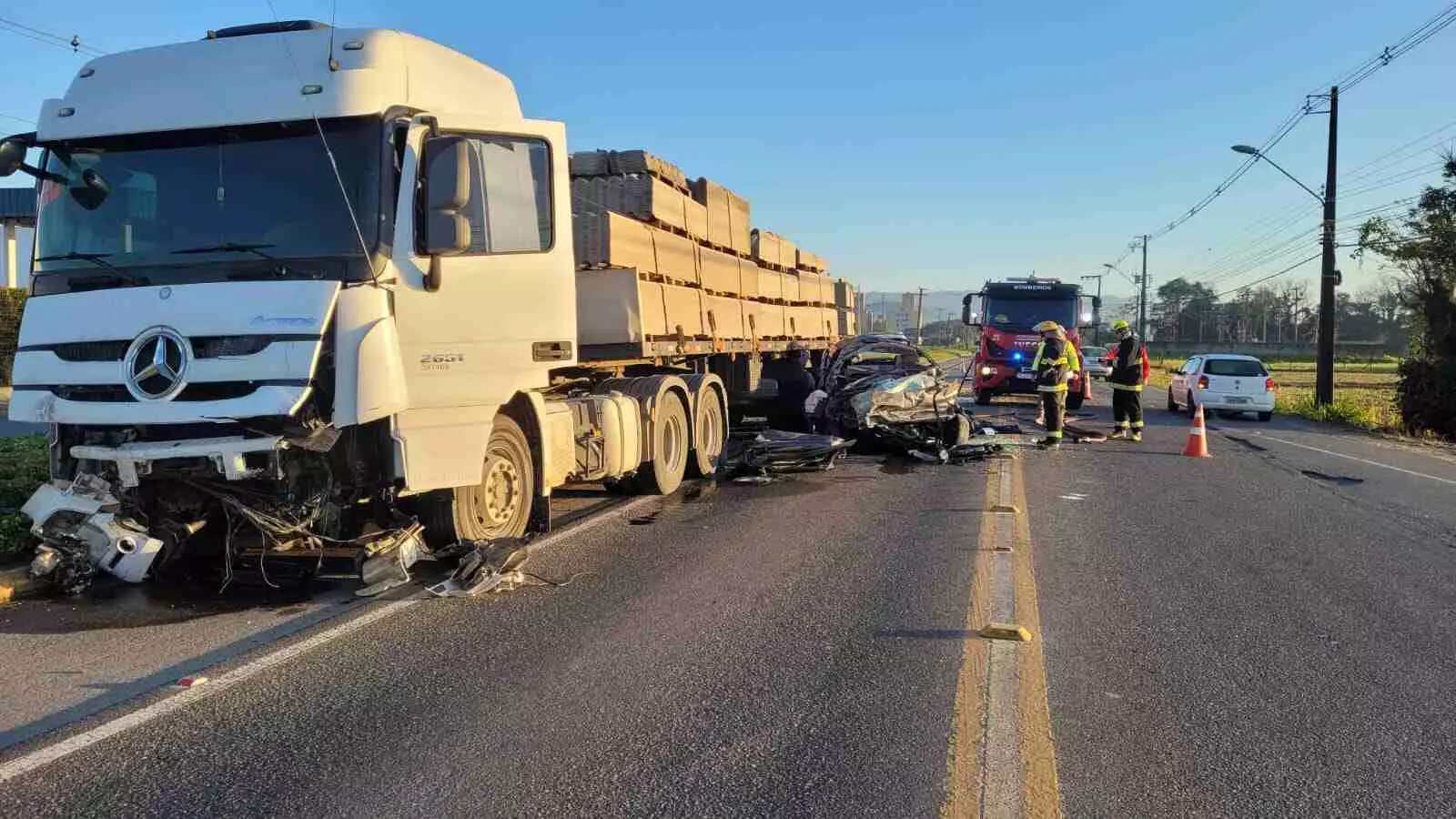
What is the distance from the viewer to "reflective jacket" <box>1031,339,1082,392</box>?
1398cm

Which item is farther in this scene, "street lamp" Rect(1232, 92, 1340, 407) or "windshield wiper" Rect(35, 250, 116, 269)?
"street lamp" Rect(1232, 92, 1340, 407)

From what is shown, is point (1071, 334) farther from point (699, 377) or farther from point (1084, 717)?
point (1084, 717)

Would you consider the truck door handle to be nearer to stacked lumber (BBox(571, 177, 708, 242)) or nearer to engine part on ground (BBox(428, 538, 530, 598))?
engine part on ground (BBox(428, 538, 530, 598))

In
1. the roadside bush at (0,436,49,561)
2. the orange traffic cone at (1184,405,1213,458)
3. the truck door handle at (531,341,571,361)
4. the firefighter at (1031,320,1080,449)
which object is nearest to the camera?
the roadside bush at (0,436,49,561)

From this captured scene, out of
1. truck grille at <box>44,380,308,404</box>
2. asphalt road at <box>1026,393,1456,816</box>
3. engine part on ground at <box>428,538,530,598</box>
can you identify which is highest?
truck grille at <box>44,380,308,404</box>

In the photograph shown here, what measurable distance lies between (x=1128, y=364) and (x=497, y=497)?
10954 mm

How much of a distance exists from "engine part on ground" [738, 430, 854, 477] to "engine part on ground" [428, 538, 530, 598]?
5156 millimetres

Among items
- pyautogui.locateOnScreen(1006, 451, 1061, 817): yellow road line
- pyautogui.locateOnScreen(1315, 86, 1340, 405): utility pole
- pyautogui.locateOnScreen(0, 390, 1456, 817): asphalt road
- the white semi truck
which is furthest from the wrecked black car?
pyautogui.locateOnScreen(1315, 86, 1340, 405): utility pole

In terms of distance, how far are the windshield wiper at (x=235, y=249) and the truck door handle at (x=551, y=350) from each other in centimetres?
176

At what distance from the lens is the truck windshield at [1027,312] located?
20828 mm

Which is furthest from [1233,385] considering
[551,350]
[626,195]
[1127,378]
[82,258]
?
[82,258]

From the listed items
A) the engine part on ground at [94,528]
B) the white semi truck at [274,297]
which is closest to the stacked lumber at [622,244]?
the white semi truck at [274,297]

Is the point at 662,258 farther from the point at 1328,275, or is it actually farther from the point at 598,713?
the point at 1328,275

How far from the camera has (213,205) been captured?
5684mm
